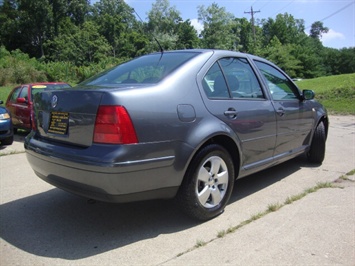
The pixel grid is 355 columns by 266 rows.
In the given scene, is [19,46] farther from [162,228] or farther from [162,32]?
[162,228]

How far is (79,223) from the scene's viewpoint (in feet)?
11.1

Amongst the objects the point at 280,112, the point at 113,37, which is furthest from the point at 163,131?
the point at 113,37

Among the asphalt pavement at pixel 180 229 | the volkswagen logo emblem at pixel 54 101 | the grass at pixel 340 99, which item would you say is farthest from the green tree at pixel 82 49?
the volkswagen logo emblem at pixel 54 101

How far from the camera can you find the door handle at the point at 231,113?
11.4 feet

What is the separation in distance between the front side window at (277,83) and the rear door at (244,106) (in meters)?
0.27

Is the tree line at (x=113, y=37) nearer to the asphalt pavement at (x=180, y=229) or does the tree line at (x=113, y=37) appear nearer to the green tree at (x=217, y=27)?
the green tree at (x=217, y=27)

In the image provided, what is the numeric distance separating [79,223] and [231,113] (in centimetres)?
182

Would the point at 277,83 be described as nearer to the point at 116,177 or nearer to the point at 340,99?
the point at 116,177

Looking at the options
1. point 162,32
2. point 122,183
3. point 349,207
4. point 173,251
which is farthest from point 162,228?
point 162,32

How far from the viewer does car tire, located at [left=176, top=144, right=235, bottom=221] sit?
315 cm

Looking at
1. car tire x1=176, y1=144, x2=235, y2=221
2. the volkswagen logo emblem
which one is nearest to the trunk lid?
the volkswagen logo emblem

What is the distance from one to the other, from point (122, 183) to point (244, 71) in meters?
2.14

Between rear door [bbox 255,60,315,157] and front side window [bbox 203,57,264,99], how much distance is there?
0.29 meters

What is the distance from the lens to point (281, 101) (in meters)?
4.43
